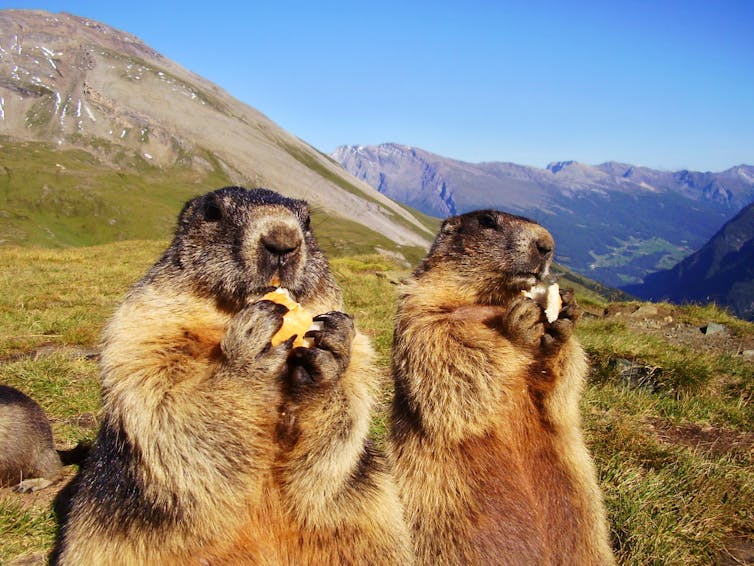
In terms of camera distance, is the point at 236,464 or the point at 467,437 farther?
the point at 467,437

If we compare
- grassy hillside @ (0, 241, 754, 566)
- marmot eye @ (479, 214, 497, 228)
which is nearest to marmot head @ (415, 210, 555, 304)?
marmot eye @ (479, 214, 497, 228)

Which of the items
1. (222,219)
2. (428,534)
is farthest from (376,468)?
(222,219)

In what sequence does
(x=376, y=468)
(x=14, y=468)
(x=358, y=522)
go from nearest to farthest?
(x=358, y=522) < (x=376, y=468) < (x=14, y=468)

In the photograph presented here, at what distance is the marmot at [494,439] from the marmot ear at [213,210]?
1.55 metres

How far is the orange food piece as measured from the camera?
2.48 meters

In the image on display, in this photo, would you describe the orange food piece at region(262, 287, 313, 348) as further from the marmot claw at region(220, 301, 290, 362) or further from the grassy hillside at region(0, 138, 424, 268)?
the grassy hillside at region(0, 138, 424, 268)

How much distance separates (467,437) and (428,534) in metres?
0.62

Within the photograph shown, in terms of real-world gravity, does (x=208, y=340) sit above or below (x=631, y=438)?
above

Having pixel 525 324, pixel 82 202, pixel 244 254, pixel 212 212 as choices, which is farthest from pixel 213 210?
pixel 82 202

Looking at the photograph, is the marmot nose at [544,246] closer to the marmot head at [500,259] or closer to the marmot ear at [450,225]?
the marmot head at [500,259]

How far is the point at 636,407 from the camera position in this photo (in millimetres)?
6172

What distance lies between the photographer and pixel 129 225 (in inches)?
4953

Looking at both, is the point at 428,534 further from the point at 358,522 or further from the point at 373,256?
the point at 373,256

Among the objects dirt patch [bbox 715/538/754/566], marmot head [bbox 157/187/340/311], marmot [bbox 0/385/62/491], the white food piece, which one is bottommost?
marmot [bbox 0/385/62/491]
